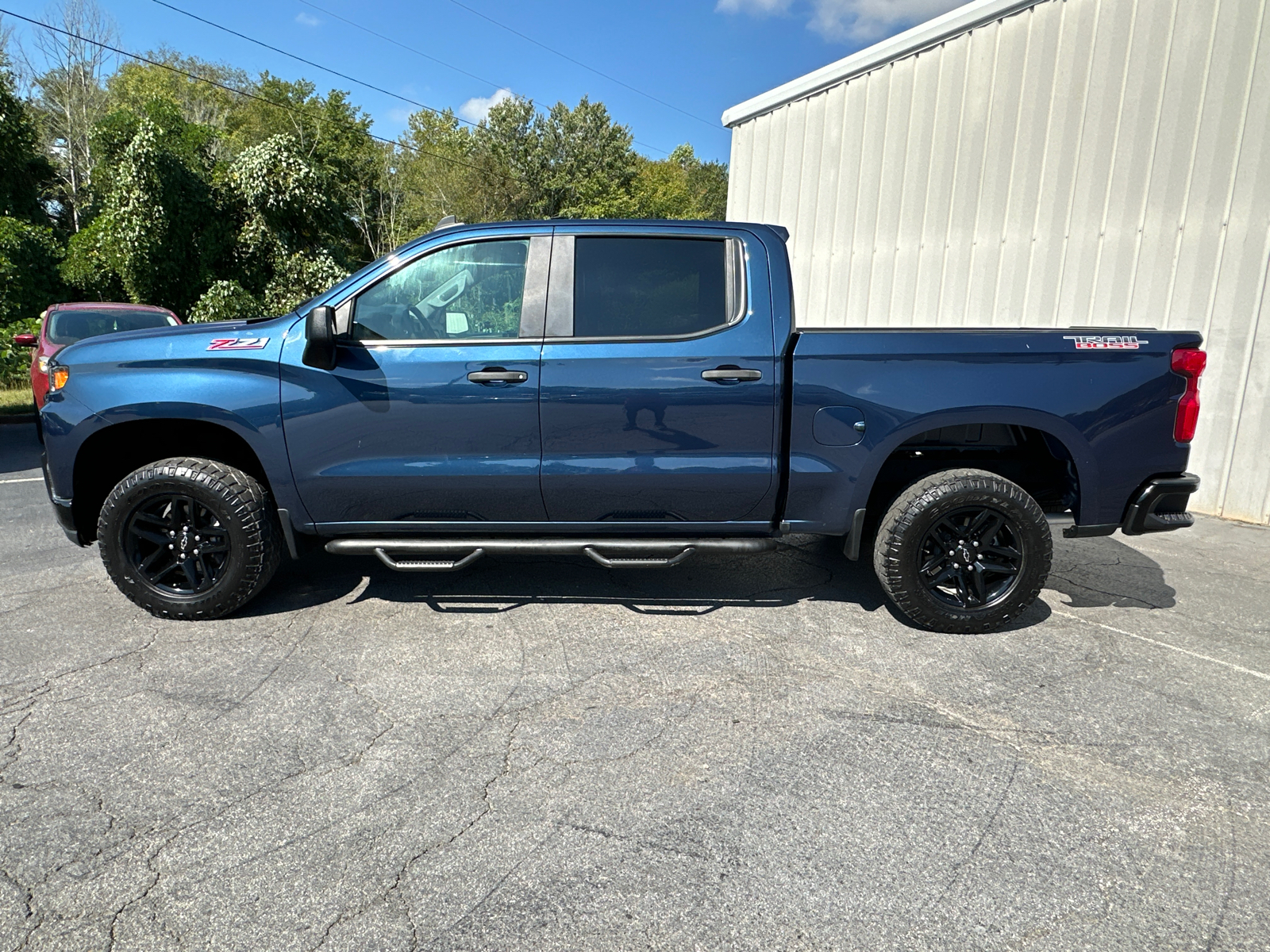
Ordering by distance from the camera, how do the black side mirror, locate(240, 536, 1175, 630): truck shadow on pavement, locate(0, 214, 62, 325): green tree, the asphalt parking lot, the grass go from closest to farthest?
1. the asphalt parking lot
2. the black side mirror
3. locate(240, 536, 1175, 630): truck shadow on pavement
4. the grass
5. locate(0, 214, 62, 325): green tree

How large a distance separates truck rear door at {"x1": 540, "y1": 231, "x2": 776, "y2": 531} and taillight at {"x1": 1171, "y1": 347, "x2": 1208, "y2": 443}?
195cm

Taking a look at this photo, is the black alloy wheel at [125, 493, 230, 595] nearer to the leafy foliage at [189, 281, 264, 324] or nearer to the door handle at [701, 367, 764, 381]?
the door handle at [701, 367, 764, 381]

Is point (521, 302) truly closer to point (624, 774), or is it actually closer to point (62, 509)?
point (624, 774)

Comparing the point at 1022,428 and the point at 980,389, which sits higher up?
the point at 980,389

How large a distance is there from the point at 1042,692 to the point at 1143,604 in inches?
64.7

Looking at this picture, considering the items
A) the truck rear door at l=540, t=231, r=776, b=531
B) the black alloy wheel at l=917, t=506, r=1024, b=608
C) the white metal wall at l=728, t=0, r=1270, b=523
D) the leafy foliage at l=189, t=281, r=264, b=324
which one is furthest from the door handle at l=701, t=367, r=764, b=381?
the leafy foliage at l=189, t=281, r=264, b=324

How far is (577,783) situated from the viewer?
2.75 metres

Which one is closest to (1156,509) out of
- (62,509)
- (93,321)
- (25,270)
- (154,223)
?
(62,509)

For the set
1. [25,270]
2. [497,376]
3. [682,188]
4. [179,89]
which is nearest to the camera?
[497,376]

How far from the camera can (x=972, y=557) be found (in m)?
4.03

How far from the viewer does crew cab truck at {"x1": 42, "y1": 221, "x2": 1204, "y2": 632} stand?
3832 millimetres

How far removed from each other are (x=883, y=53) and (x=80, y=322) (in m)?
9.52

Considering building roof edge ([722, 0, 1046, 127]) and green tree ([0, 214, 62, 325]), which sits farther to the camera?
green tree ([0, 214, 62, 325])

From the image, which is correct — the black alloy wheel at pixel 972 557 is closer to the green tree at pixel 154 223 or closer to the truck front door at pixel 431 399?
the truck front door at pixel 431 399
